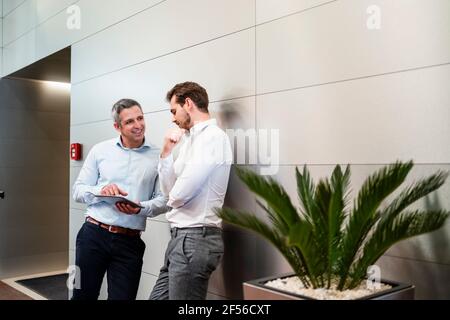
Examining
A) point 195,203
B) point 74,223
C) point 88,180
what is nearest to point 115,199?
point 88,180

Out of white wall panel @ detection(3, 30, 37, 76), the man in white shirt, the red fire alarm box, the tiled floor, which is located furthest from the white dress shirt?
white wall panel @ detection(3, 30, 37, 76)

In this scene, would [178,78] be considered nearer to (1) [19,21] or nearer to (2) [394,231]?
(2) [394,231]

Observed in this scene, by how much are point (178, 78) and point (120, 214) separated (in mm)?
985

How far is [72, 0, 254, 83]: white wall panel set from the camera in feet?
9.03

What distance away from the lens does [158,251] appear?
3.31 m

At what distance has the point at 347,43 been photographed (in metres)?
2.13

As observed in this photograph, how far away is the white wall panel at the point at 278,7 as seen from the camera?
232cm

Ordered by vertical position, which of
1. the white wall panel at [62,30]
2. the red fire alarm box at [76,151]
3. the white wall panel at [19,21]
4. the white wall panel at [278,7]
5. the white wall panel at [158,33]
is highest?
the white wall panel at [19,21]

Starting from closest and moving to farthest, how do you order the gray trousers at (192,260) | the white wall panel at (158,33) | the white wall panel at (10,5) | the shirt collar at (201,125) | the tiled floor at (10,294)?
1. the gray trousers at (192,260)
2. the shirt collar at (201,125)
3. the white wall panel at (158,33)
4. the tiled floor at (10,294)
5. the white wall panel at (10,5)

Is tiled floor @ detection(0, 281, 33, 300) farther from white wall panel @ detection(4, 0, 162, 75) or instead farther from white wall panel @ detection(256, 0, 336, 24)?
white wall panel @ detection(256, 0, 336, 24)

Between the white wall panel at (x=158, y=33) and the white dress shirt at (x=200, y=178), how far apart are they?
0.74 m

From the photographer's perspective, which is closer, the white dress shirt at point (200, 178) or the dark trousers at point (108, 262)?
the white dress shirt at point (200, 178)

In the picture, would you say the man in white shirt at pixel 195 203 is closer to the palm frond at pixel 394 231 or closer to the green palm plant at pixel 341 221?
the green palm plant at pixel 341 221

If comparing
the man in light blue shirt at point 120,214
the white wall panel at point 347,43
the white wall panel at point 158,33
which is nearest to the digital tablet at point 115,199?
the man in light blue shirt at point 120,214
